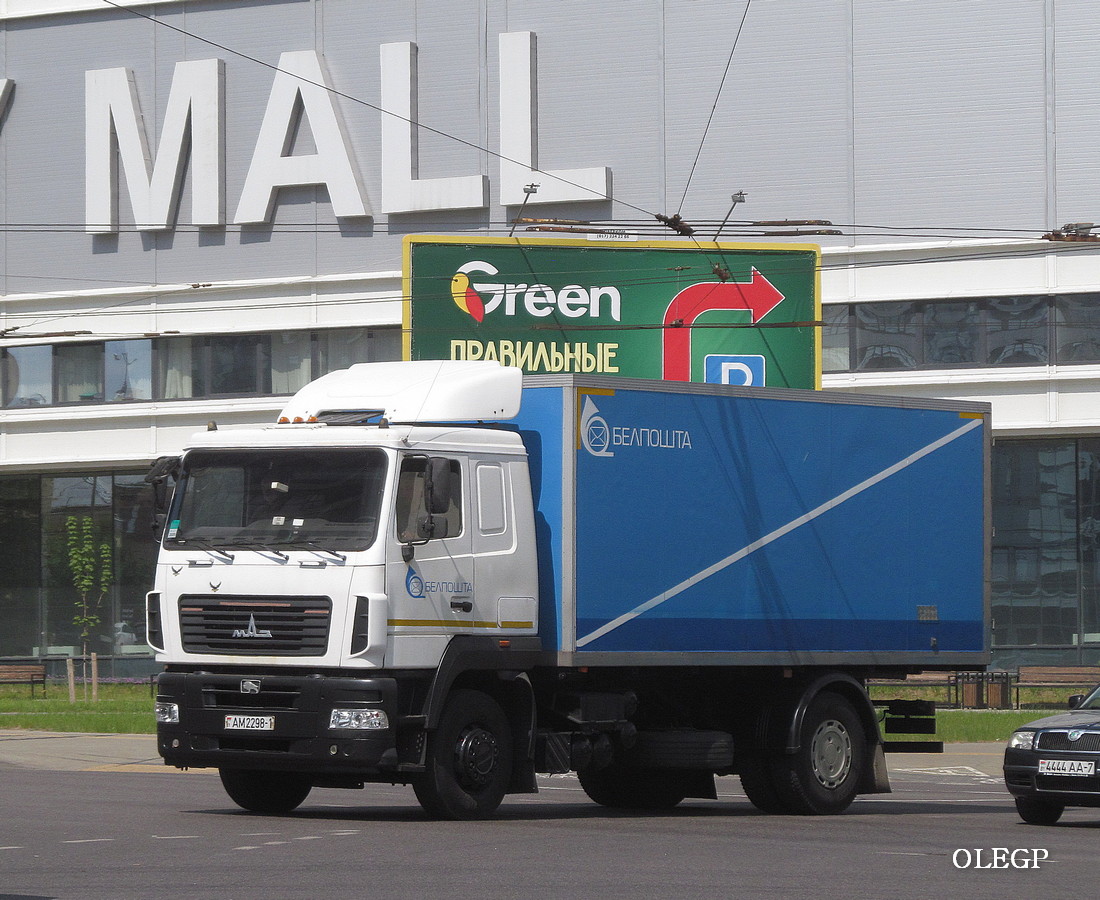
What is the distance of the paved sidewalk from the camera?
2367 cm

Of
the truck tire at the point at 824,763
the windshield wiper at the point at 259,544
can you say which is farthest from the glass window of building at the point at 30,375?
the windshield wiper at the point at 259,544

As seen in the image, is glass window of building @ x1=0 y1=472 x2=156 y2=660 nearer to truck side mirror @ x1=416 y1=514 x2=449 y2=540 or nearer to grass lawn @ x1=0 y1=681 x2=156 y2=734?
grass lawn @ x1=0 y1=681 x2=156 y2=734

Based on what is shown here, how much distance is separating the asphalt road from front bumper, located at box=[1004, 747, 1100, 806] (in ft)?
0.95

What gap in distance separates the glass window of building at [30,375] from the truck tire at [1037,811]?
108 feet

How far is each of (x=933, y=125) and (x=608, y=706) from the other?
25896 millimetres

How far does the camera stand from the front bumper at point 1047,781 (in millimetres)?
15434

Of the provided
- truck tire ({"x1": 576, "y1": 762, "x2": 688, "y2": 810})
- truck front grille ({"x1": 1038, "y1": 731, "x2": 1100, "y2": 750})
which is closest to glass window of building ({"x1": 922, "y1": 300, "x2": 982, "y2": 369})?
truck tire ({"x1": 576, "y1": 762, "x2": 688, "y2": 810})

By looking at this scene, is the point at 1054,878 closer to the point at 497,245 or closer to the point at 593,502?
the point at 593,502

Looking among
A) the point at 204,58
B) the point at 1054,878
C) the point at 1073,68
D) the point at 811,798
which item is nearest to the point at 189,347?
the point at 204,58

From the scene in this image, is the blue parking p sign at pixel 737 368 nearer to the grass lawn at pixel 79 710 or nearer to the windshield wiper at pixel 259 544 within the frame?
the grass lawn at pixel 79 710

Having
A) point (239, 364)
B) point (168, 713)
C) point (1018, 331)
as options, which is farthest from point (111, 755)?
point (1018, 331)

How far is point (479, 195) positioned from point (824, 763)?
26.6 meters

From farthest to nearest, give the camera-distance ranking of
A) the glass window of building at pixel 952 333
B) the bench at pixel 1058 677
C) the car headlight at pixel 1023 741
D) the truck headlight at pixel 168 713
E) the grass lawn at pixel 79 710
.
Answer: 1. the glass window of building at pixel 952 333
2. the bench at pixel 1058 677
3. the grass lawn at pixel 79 710
4. the car headlight at pixel 1023 741
5. the truck headlight at pixel 168 713

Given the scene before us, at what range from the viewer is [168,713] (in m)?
14.6
